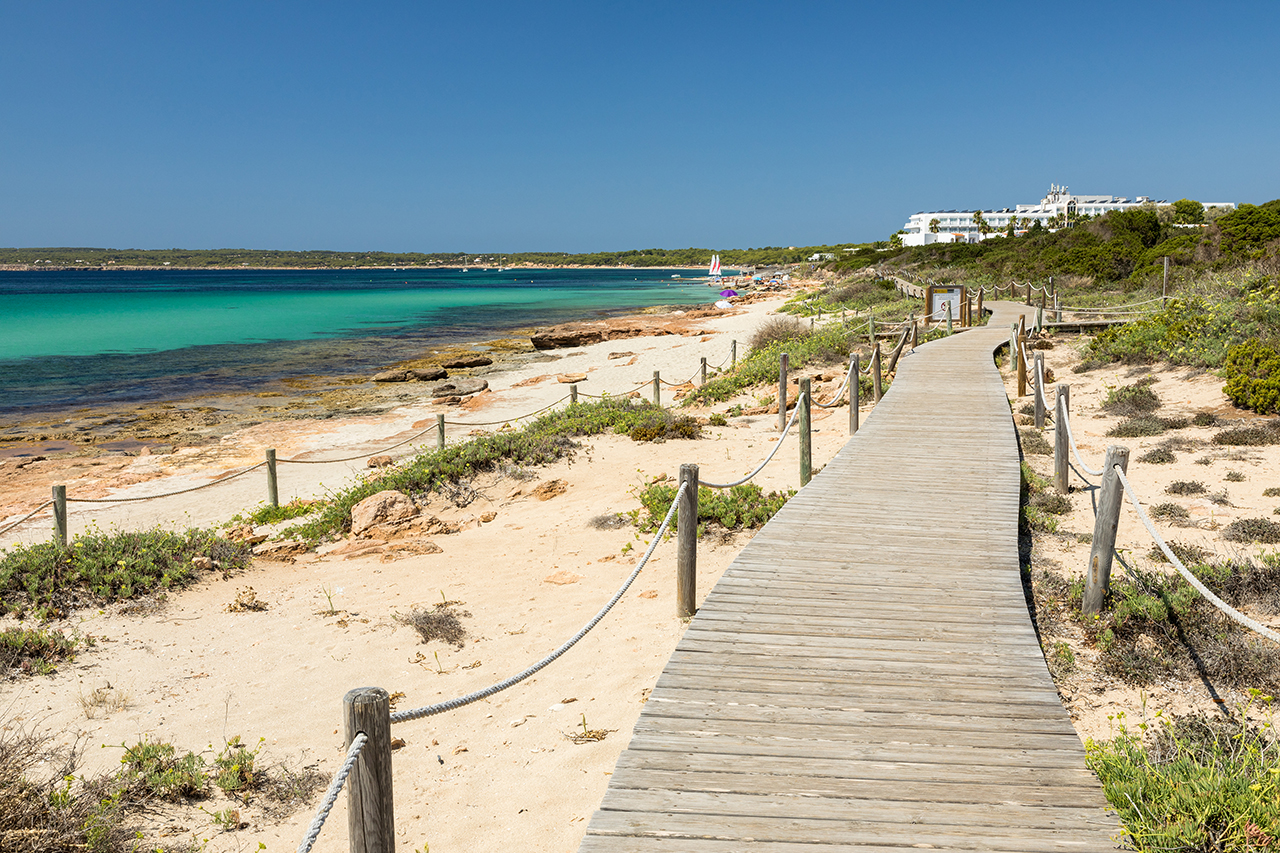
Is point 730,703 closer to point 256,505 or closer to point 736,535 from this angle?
point 736,535

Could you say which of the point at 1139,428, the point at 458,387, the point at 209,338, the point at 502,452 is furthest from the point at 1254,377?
the point at 209,338

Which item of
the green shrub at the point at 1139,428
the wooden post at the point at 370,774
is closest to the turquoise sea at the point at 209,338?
the green shrub at the point at 1139,428

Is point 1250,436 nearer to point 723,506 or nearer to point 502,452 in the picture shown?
point 723,506

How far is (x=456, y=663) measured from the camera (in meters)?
6.59

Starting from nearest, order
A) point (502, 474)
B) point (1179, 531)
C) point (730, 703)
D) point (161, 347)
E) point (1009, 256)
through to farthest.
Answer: point (730, 703)
point (1179, 531)
point (502, 474)
point (161, 347)
point (1009, 256)

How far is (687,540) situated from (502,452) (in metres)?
6.94

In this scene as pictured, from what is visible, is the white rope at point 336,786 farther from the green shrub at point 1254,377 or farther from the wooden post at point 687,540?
the green shrub at point 1254,377

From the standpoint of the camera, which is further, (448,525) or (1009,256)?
(1009,256)

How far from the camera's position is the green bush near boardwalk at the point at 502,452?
36.8 ft

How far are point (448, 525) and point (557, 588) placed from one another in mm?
3021

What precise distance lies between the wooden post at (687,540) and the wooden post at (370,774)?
361 centimetres

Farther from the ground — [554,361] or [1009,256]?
[1009,256]

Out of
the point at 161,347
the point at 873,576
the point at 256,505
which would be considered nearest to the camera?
the point at 873,576

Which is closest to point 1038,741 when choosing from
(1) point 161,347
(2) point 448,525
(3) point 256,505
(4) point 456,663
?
(4) point 456,663
